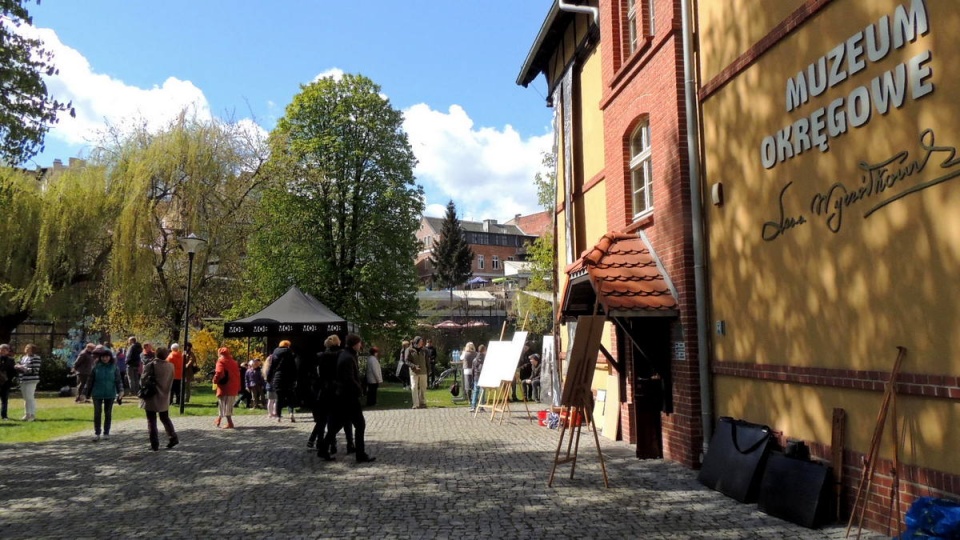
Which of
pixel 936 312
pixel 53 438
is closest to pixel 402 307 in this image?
pixel 53 438

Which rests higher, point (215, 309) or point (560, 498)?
point (215, 309)

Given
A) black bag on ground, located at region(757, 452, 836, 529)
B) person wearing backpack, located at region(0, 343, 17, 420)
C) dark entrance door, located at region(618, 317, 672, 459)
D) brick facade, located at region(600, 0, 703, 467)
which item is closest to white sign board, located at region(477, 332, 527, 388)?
brick facade, located at region(600, 0, 703, 467)

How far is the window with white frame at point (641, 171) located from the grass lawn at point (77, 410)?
10.4m

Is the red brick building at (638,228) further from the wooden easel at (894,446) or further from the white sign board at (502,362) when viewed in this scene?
the wooden easel at (894,446)

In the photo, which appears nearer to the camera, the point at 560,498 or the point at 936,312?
the point at 936,312

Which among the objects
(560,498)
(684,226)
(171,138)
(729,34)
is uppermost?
(171,138)

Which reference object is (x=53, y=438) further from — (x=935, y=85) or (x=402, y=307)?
(x=402, y=307)

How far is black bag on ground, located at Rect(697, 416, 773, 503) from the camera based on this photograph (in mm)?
6863

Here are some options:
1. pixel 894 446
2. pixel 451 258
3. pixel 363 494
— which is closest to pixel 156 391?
pixel 363 494

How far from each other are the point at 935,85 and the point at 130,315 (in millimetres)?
24481

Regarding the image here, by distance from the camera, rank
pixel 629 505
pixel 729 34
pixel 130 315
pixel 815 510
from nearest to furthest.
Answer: pixel 815 510 → pixel 629 505 → pixel 729 34 → pixel 130 315

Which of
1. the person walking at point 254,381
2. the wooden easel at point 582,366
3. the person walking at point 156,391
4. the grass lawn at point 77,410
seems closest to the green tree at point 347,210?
the grass lawn at point 77,410

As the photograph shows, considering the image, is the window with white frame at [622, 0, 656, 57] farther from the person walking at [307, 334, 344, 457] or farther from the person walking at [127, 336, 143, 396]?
the person walking at [127, 336, 143, 396]

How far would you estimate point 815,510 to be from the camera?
19.3 ft
